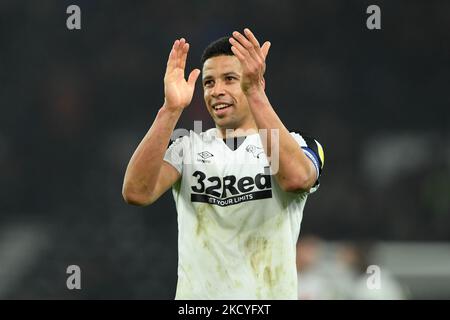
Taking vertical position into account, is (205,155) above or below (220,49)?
below

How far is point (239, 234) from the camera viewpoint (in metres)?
4.47

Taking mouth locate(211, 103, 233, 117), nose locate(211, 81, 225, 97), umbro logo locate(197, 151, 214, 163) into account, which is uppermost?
nose locate(211, 81, 225, 97)

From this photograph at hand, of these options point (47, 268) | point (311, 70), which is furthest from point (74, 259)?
point (311, 70)

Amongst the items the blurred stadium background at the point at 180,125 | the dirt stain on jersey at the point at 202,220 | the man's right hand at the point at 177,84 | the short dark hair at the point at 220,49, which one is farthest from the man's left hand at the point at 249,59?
the blurred stadium background at the point at 180,125

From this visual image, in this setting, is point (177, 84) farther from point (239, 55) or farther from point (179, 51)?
point (239, 55)

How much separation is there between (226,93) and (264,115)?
1.46 feet

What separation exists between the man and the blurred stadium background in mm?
4944

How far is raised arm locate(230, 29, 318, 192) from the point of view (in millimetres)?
4207

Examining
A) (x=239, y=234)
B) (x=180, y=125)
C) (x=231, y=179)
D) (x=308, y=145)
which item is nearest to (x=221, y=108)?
(x=231, y=179)

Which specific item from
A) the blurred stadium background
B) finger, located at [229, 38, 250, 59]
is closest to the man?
finger, located at [229, 38, 250, 59]

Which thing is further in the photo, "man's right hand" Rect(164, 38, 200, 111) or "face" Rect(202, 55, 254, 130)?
"face" Rect(202, 55, 254, 130)

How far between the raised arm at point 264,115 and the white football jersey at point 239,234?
24cm

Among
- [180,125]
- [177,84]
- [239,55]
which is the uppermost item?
[239,55]

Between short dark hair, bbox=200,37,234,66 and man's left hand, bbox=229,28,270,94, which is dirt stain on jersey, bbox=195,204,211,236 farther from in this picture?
short dark hair, bbox=200,37,234,66
